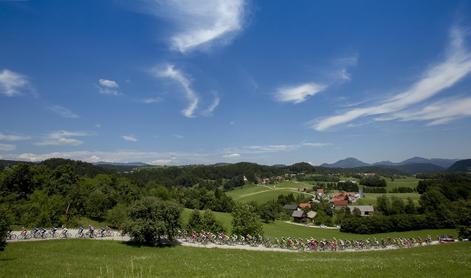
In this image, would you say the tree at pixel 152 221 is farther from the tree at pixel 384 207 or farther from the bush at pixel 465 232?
the tree at pixel 384 207

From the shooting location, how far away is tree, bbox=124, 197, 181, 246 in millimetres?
45781

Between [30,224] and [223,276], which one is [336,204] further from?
[223,276]

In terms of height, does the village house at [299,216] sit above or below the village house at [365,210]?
below

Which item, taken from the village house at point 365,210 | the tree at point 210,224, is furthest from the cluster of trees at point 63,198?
the village house at point 365,210

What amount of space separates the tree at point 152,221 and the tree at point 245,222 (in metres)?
18.3

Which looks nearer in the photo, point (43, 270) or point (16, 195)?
point (43, 270)

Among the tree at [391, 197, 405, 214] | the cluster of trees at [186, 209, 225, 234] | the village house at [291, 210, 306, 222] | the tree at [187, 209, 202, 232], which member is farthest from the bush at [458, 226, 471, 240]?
the village house at [291, 210, 306, 222]

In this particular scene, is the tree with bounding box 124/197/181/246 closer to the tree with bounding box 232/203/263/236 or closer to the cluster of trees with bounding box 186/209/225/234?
the tree with bounding box 232/203/263/236

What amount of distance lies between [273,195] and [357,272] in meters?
158

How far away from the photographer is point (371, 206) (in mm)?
128625

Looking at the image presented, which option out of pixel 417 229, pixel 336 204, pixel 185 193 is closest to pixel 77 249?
pixel 417 229

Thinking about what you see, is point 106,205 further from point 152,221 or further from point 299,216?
point 299,216

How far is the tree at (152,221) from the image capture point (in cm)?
4578

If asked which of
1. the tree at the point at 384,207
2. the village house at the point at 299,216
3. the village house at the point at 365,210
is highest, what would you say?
the tree at the point at 384,207
